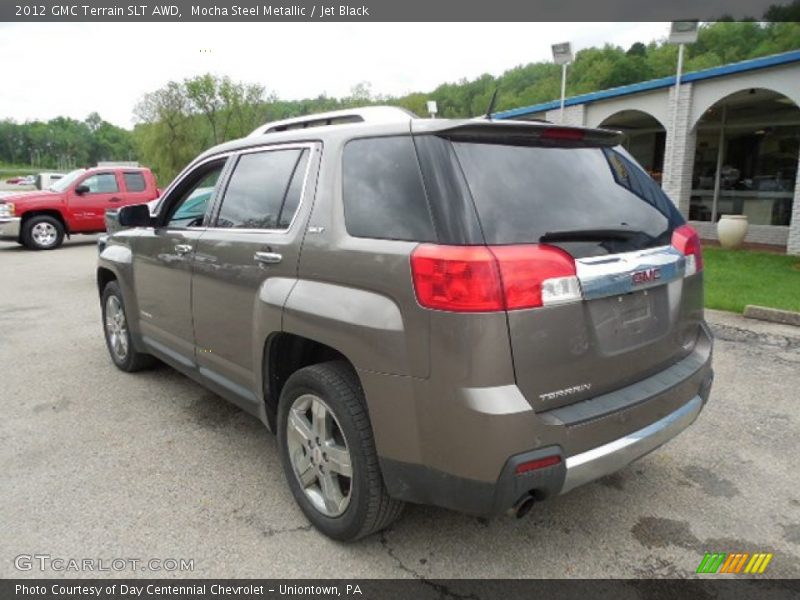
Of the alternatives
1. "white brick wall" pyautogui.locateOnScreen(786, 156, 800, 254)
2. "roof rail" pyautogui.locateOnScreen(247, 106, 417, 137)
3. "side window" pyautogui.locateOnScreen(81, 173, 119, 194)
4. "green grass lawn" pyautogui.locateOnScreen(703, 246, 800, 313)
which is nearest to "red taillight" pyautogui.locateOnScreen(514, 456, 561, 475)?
"roof rail" pyautogui.locateOnScreen(247, 106, 417, 137)

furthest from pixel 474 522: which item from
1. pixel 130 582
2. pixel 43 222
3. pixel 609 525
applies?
pixel 43 222

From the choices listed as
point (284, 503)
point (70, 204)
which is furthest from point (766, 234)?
point (70, 204)

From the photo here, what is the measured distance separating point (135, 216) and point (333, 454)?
99.4 inches

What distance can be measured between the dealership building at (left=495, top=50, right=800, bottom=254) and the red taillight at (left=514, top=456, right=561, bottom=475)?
1092 centimetres

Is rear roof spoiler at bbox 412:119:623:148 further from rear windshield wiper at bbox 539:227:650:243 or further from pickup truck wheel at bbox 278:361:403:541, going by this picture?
pickup truck wheel at bbox 278:361:403:541

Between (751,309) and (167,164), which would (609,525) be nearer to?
(751,309)

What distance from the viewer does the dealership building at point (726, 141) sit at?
1230cm

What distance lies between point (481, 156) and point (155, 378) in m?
3.72

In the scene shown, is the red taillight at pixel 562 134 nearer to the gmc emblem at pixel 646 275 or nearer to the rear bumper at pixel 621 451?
the gmc emblem at pixel 646 275

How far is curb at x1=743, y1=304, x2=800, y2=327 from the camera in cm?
614

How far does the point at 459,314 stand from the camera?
6.63 ft

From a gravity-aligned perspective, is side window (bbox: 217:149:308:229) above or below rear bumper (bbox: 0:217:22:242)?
above

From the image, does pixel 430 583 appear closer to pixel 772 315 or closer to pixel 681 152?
pixel 772 315

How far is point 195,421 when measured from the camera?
3.98 metres
